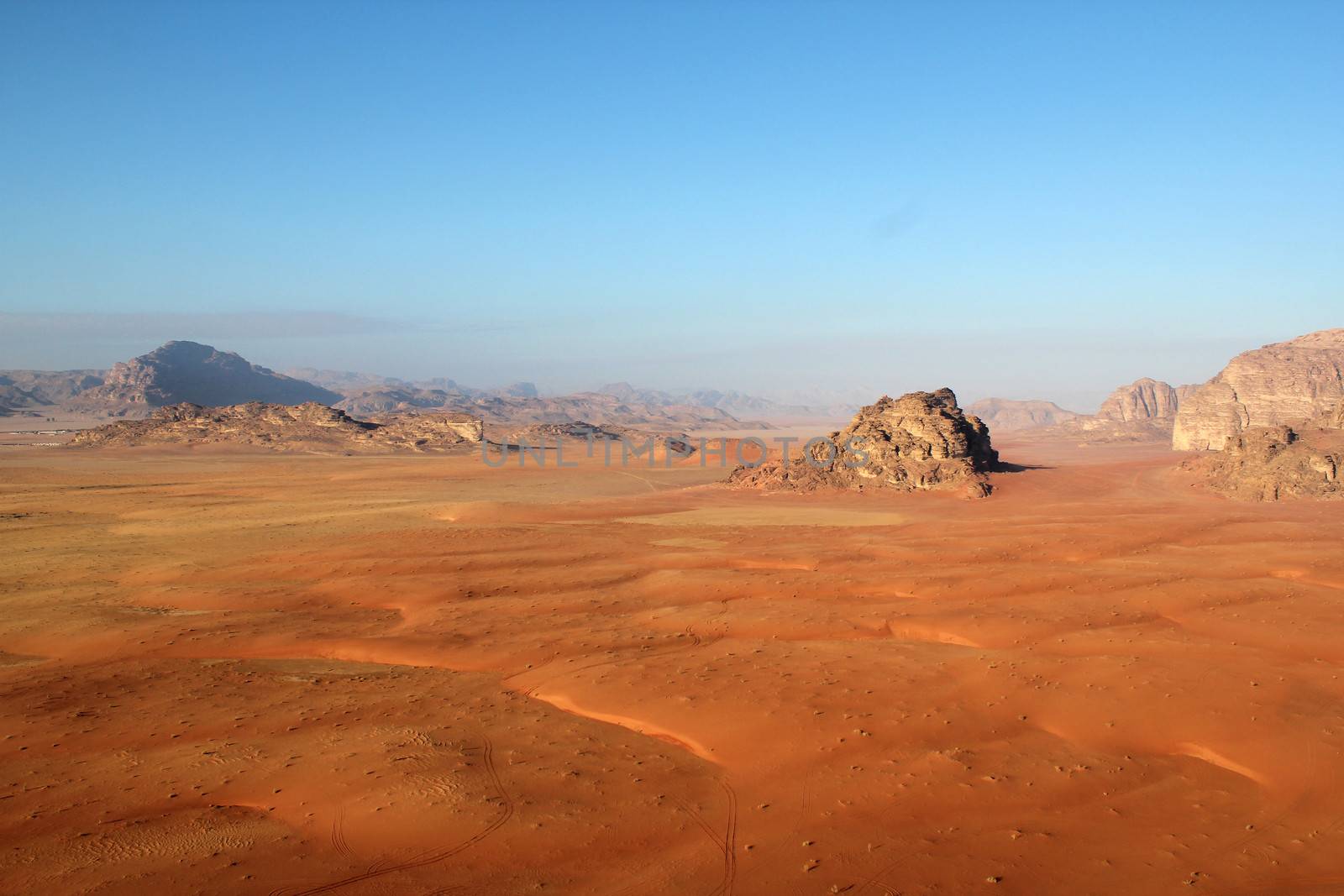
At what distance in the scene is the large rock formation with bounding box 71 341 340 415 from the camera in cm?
14988

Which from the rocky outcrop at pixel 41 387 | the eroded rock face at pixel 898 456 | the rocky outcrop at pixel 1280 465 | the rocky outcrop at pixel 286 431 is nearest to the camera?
the rocky outcrop at pixel 1280 465

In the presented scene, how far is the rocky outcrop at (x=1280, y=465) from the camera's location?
3469cm

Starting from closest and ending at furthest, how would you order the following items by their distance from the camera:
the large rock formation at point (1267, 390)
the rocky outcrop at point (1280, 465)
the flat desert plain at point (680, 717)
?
the flat desert plain at point (680, 717) → the rocky outcrop at point (1280, 465) → the large rock formation at point (1267, 390)

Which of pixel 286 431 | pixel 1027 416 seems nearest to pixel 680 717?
pixel 286 431

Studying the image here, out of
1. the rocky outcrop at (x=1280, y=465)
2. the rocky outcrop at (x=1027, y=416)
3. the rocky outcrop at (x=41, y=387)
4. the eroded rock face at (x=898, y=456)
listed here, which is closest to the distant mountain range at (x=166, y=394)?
the rocky outcrop at (x=41, y=387)

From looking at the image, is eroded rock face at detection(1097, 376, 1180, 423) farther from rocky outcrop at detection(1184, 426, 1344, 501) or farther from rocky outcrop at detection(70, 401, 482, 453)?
rocky outcrop at detection(70, 401, 482, 453)

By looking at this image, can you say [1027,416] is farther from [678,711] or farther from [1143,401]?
[678,711]

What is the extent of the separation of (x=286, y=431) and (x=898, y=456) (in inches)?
2593

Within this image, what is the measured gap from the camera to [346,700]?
11.9 metres

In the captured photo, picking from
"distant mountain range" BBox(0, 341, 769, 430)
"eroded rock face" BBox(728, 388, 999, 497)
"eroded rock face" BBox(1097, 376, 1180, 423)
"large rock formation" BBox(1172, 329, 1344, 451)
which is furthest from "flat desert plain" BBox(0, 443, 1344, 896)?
"distant mountain range" BBox(0, 341, 769, 430)

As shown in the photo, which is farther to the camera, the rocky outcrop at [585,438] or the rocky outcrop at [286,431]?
the rocky outcrop at [585,438]

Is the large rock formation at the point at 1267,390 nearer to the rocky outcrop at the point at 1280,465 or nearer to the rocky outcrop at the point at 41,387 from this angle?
the rocky outcrop at the point at 1280,465

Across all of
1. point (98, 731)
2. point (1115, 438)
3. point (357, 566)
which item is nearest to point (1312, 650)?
point (98, 731)

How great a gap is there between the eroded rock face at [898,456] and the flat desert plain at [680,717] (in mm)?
17433
